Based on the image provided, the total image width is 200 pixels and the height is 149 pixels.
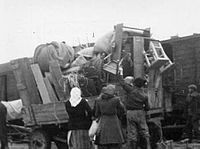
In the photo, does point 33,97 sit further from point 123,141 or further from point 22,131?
point 123,141

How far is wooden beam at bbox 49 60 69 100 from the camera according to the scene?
10.9 meters

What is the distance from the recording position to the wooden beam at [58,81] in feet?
35.6

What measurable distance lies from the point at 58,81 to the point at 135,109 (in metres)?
2.47

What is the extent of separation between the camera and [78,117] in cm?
879

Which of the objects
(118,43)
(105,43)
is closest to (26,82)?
(105,43)

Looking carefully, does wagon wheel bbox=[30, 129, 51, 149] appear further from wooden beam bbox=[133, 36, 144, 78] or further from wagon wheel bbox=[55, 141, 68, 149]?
wooden beam bbox=[133, 36, 144, 78]

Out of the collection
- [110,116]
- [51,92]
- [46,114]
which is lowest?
[46,114]

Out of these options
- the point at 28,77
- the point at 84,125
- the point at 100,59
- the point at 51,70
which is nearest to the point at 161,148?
the point at 84,125

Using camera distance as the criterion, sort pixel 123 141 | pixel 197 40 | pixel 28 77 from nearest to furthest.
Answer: pixel 123 141, pixel 28 77, pixel 197 40

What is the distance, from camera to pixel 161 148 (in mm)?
9109

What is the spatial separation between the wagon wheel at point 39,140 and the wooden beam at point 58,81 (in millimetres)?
1092

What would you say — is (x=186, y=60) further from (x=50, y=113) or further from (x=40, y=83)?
(x=50, y=113)

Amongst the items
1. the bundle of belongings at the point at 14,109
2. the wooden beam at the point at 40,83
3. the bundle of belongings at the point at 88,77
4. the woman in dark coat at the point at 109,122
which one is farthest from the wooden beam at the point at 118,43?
the bundle of belongings at the point at 14,109

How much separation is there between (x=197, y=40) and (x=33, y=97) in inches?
222
